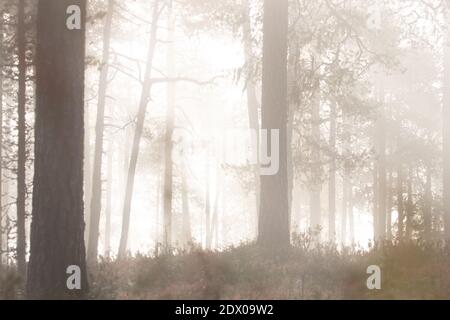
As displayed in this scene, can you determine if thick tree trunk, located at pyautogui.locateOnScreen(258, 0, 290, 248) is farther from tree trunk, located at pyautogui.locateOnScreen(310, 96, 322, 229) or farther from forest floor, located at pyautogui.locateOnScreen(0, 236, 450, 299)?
tree trunk, located at pyautogui.locateOnScreen(310, 96, 322, 229)

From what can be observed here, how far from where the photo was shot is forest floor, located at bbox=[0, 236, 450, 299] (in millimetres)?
9570

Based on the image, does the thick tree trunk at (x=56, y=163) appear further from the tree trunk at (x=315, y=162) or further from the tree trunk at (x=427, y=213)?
the tree trunk at (x=427, y=213)

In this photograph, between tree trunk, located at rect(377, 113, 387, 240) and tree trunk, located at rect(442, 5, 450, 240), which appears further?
→ tree trunk, located at rect(377, 113, 387, 240)

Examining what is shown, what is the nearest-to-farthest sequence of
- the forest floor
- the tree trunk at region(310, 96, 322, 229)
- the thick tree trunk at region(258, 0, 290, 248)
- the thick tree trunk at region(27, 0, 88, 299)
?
1. the thick tree trunk at region(27, 0, 88, 299)
2. the forest floor
3. the thick tree trunk at region(258, 0, 290, 248)
4. the tree trunk at region(310, 96, 322, 229)

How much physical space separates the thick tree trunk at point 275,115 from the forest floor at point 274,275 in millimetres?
509

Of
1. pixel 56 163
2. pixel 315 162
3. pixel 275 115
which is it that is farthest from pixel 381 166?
pixel 56 163

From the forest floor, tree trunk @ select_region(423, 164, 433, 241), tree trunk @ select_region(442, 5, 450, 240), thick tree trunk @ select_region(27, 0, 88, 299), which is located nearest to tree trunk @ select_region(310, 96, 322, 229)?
the forest floor

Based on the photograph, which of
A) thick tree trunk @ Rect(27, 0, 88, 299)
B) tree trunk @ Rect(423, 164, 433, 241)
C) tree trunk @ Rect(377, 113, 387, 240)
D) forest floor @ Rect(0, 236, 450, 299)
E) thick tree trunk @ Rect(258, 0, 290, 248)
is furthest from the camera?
tree trunk @ Rect(377, 113, 387, 240)

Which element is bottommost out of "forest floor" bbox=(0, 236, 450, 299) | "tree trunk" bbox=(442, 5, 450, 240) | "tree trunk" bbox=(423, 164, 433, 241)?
"forest floor" bbox=(0, 236, 450, 299)

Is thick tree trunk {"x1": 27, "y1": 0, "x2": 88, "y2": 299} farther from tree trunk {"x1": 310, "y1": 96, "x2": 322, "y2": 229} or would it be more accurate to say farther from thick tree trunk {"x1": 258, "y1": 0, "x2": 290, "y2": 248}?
tree trunk {"x1": 310, "y1": 96, "x2": 322, "y2": 229}

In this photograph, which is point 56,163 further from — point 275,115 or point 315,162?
point 315,162

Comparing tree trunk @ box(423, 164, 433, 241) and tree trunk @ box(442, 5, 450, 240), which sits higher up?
tree trunk @ box(442, 5, 450, 240)

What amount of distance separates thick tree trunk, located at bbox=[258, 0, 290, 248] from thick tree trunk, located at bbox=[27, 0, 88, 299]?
4.68 meters
